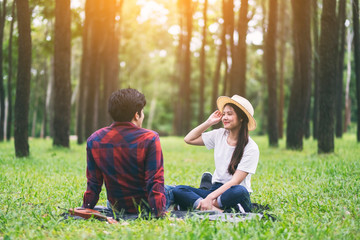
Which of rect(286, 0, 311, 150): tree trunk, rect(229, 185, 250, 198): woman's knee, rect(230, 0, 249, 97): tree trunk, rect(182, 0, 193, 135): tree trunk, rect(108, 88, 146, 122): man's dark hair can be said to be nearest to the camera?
rect(108, 88, 146, 122): man's dark hair

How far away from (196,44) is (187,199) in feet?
122

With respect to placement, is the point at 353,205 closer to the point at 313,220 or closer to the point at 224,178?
the point at 313,220

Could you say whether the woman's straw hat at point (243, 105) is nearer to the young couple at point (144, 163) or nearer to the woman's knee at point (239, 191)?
the young couple at point (144, 163)

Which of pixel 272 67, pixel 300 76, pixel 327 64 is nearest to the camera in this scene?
pixel 327 64

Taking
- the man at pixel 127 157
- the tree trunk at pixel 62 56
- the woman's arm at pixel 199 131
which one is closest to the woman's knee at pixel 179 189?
the woman's arm at pixel 199 131

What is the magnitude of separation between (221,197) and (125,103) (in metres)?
1.83

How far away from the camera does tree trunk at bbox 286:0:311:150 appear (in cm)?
1555

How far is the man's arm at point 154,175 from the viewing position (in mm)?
4754

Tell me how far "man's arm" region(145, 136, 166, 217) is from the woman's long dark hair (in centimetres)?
115

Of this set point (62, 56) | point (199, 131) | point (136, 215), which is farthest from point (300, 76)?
point (136, 215)

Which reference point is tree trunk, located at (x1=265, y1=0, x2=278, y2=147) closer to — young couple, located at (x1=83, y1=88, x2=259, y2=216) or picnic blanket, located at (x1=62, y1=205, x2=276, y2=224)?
young couple, located at (x1=83, y1=88, x2=259, y2=216)

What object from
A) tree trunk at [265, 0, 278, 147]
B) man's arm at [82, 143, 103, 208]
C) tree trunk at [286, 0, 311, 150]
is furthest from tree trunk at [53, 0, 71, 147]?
man's arm at [82, 143, 103, 208]

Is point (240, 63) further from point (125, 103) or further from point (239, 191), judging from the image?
point (125, 103)

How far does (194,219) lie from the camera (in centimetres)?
476
